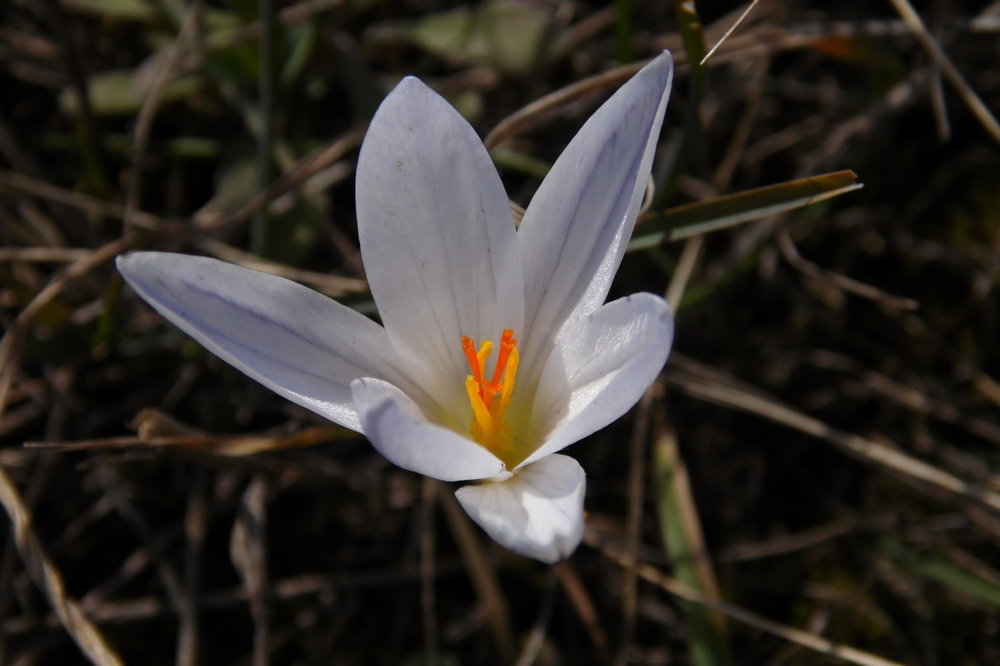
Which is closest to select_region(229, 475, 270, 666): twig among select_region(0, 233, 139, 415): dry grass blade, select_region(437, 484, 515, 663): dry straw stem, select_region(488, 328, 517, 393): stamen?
select_region(437, 484, 515, 663): dry straw stem

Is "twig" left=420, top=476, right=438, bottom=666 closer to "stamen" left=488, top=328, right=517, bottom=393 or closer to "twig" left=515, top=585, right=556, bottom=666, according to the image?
"twig" left=515, top=585, right=556, bottom=666

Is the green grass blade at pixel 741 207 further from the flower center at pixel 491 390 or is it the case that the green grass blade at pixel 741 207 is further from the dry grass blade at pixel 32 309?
the dry grass blade at pixel 32 309

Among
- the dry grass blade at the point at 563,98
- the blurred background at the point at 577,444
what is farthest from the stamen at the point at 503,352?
the dry grass blade at the point at 563,98

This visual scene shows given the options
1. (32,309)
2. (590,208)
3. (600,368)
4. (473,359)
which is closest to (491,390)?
(473,359)

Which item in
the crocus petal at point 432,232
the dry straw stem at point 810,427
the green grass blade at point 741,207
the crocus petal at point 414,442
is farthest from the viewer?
the dry straw stem at point 810,427

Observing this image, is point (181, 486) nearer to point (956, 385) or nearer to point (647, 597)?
point (647, 597)

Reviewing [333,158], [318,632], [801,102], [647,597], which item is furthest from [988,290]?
[318,632]

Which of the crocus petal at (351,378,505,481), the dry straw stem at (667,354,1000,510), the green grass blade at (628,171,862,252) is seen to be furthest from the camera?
the dry straw stem at (667,354,1000,510)
